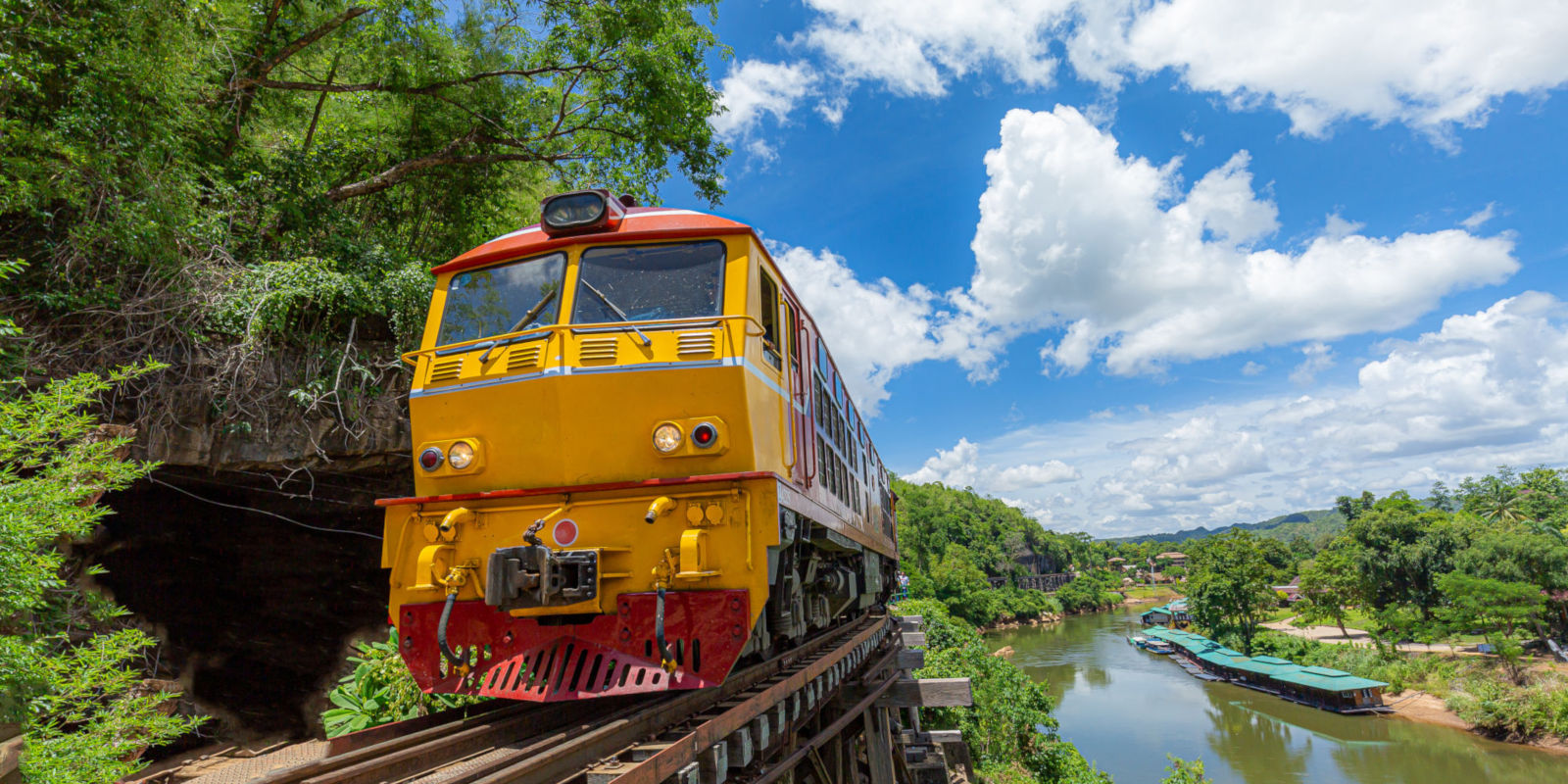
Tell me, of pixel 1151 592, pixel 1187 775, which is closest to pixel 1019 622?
pixel 1151 592

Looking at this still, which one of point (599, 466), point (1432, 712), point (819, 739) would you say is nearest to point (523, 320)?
point (599, 466)

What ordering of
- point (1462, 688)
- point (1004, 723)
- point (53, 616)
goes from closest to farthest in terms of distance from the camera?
point (53, 616) → point (1004, 723) → point (1462, 688)

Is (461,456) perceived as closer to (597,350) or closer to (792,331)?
(597,350)

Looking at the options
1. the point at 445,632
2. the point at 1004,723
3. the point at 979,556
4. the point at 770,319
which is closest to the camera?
the point at 445,632

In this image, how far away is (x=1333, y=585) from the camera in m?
49.0

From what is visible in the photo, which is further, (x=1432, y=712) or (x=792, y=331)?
(x=1432, y=712)

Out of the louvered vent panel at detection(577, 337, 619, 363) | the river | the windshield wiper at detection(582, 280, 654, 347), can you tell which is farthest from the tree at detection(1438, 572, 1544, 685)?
the louvered vent panel at detection(577, 337, 619, 363)

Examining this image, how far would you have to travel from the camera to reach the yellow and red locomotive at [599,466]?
448cm

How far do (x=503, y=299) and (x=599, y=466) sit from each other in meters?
1.61

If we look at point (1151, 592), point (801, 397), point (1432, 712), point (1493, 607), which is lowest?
point (1151, 592)

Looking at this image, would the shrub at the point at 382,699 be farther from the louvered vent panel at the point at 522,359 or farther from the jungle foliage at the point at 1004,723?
the jungle foliage at the point at 1004,723

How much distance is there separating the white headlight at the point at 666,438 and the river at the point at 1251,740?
3238 centimetres

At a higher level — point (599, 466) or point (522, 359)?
point (522, 359)

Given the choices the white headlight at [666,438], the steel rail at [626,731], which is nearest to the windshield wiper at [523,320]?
the white headlight at [666,438]
